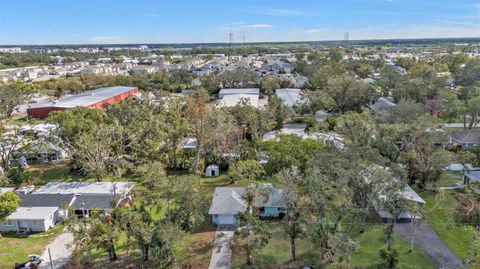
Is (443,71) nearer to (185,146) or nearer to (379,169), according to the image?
(185,146)

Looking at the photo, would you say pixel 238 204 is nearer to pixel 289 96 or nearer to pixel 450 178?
pixel 450 178

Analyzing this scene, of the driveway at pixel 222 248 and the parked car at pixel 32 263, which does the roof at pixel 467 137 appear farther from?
the parked car at pixel 32 263

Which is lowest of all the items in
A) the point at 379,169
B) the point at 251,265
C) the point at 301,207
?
the point at 251,265

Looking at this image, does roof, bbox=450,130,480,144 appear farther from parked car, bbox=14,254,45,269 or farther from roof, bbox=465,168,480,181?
parked car, bbox=14,254,45,269

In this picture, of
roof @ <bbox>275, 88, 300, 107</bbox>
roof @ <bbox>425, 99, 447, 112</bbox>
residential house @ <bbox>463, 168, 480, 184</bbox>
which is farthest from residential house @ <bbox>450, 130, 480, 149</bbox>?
roof @ <bbox>275, 88, 300, 107</bbox>

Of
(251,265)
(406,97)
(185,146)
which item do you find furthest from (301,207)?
(406,97)

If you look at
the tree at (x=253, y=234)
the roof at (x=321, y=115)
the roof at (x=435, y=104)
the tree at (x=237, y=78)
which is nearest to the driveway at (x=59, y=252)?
the tree at (x=253, y=234)
